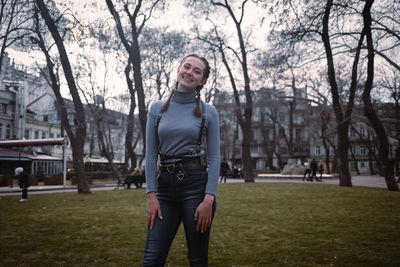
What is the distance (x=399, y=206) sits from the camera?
400 inches

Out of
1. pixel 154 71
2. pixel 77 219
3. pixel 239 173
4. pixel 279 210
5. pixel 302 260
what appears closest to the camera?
pixel 302 260

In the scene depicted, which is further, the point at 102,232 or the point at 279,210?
the point at 279,210

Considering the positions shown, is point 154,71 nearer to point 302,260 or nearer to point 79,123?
point 79,123

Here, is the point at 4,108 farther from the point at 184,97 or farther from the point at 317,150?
the point at 317,150

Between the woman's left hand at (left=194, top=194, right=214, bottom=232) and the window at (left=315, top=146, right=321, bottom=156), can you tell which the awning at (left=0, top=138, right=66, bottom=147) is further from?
the window at (left=315, top=146, right=321, bottom=156)

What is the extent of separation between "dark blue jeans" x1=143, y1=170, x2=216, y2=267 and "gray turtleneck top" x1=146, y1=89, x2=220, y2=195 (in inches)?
3.0

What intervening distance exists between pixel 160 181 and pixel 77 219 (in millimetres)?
6879

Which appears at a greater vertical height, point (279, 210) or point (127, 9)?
point (127, 9)

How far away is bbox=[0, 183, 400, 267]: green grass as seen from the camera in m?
4.82

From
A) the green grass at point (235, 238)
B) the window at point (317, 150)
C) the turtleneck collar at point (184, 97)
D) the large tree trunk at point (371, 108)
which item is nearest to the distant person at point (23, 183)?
the green grass at point (235, 238)

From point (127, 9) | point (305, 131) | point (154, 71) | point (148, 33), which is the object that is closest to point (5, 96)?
point (154, 71)

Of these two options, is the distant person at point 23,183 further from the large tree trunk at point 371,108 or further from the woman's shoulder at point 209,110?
the large tree trunk at point 371,108

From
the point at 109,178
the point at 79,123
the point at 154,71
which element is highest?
the point at 154,71

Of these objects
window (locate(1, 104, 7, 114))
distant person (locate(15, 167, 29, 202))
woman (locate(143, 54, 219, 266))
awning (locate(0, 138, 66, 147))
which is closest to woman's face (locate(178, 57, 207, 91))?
woman (locate(143, 54, 219, 266))
